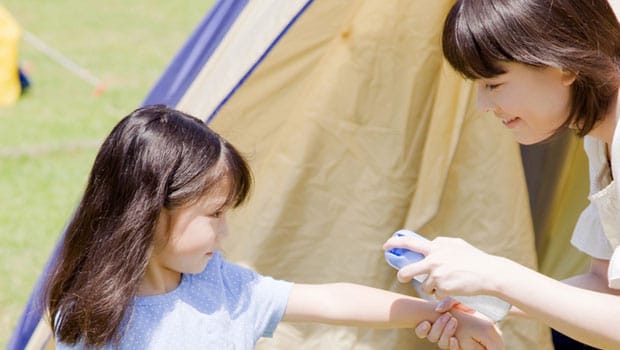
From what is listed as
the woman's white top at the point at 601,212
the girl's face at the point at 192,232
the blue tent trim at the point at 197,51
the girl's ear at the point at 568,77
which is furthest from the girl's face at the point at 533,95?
the blue tent trim at the point at 197,51

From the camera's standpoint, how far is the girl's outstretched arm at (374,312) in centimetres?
174

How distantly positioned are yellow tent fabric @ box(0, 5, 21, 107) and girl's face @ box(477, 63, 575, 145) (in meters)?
4.48

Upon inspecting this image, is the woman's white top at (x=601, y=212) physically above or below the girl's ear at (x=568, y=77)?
below

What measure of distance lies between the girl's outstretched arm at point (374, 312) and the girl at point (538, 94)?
13 cm

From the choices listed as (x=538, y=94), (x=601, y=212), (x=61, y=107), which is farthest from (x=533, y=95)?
(x=61, y=107)

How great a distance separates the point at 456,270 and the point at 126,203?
52 centimetres

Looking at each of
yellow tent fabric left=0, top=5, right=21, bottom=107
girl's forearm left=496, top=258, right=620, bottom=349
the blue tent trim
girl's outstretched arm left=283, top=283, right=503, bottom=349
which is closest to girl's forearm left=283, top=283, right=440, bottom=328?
girl's outstretched arm left=283, top=283, right=503, bottom=349

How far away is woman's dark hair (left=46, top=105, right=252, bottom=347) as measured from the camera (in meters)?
1.60

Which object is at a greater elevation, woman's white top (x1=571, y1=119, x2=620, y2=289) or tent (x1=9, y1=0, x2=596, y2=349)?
woman's white top (x1=571, y1=119, x2=620, y2=289)

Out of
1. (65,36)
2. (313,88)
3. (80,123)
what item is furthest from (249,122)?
(65,36)

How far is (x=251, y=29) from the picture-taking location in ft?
6.44

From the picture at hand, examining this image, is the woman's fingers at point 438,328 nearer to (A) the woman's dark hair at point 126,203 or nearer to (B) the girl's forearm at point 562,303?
(B) the girl's forearm at point 562,303

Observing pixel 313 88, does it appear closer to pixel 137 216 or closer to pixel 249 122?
pixel 249 122

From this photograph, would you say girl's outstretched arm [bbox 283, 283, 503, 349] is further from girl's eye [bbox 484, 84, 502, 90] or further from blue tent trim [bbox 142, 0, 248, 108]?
blue tent trim [bbox 142, 0, 248, 108]
